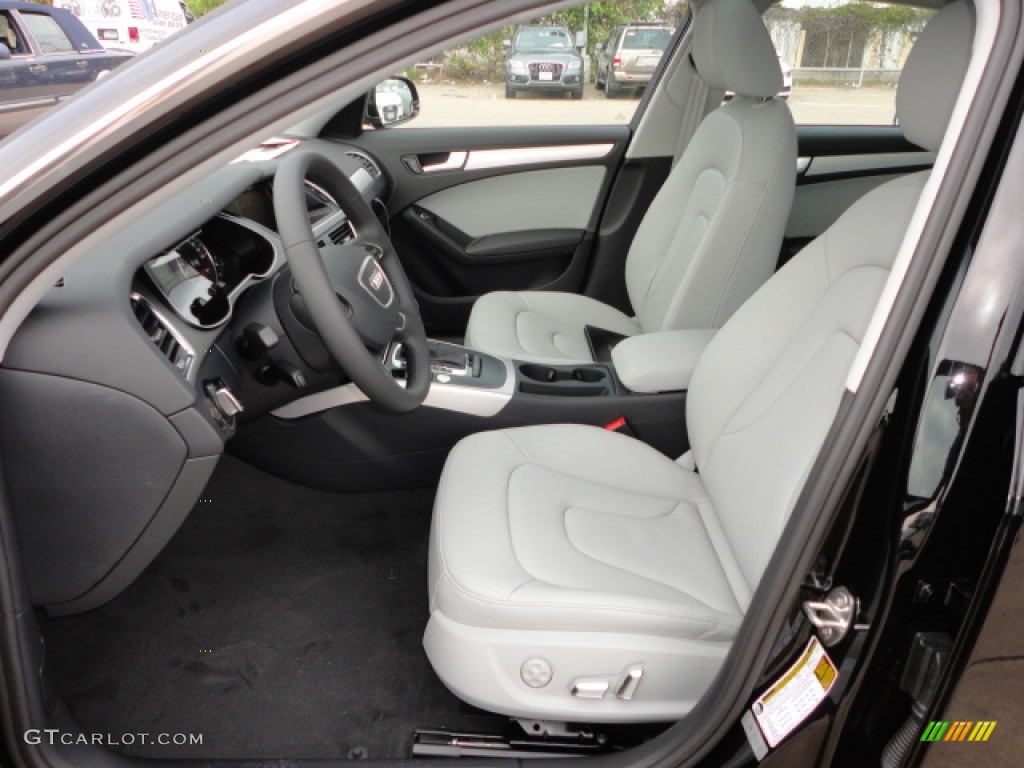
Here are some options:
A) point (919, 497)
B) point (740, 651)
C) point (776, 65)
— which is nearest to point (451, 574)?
point (740, 651)

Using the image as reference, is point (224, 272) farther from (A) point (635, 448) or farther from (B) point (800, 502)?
(B) point (800, 502)

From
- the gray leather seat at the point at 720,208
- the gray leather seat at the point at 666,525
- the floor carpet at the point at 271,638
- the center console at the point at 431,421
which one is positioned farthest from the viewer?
the gray leather seat at the point at 720,208

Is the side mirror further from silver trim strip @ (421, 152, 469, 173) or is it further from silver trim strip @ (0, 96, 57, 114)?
silver trim strip @ (0, 96, 57, 114)

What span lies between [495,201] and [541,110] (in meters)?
0.40

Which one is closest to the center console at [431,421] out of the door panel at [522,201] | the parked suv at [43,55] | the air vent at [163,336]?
the air vent at [163,336]

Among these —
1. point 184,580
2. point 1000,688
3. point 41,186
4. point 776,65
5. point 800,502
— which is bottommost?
point 184,580

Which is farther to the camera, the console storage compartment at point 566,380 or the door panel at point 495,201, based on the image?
the door panel at point 495,201

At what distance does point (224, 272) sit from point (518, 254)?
1.56m

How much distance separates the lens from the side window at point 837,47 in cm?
203

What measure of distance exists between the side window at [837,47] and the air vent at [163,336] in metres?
1.50

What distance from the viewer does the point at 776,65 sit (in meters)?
2.03

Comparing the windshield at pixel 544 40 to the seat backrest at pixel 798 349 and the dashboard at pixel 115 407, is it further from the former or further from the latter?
the dashboard at pixel 115 407

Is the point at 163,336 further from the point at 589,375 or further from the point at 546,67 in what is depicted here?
the point at 546,67

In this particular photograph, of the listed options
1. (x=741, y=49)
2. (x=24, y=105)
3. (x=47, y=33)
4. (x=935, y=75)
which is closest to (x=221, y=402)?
(x=935, y=75)
